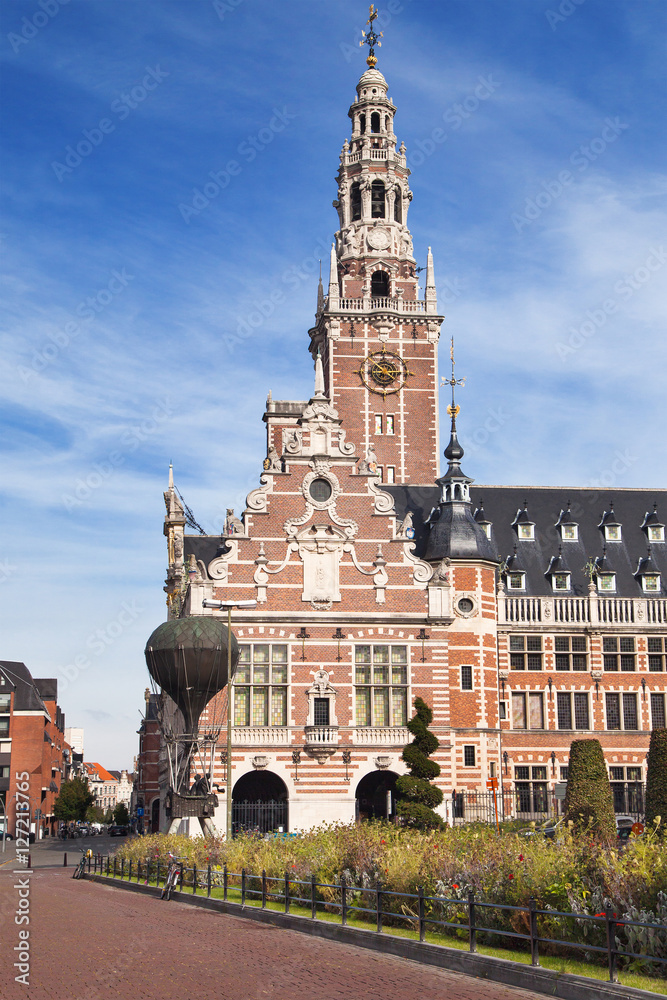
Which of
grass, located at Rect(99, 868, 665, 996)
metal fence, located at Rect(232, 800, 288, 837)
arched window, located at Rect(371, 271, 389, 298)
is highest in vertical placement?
arched window, located at Rect(371, 271, 389, 298)

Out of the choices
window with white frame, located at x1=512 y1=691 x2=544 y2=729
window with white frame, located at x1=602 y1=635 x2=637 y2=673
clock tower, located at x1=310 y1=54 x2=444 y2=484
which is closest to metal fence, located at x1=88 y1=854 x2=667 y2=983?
window with white frame, located at x1=512 y1=691 x2=544 y2=729

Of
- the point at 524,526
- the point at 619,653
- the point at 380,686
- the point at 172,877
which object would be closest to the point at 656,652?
the point at 619,653

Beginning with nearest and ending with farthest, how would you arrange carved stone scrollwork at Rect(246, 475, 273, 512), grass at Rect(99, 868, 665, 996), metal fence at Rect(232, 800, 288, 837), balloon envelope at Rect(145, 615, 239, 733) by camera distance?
grass at Rect(99, 868, 665, 996) < balloon envelope at Rect(145, 615, 239, 733) < metal fence at Rect(232, 800, 288, 837) < carved stone scrollwork at Rect(246, 475, 273, 512)

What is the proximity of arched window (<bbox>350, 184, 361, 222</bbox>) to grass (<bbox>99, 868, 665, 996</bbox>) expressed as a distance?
53.1 m

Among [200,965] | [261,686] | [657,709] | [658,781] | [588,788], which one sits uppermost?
[261,686]

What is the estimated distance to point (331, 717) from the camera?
47.3m

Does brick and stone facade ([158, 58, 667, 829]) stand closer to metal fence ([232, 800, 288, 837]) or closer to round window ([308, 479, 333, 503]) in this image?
round window ([308, 479, 333, 503])

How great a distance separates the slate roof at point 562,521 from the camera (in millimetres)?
57562

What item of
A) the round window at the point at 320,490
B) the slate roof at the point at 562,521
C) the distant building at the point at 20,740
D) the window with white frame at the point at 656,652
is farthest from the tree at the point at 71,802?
the round window at the point at 320,490

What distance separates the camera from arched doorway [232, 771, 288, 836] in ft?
152

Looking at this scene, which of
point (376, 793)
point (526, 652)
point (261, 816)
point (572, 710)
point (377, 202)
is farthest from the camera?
point (377, 202)

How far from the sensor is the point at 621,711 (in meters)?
54.8

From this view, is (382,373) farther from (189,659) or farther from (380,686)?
(189,659)

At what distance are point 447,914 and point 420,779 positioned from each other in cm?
2478
